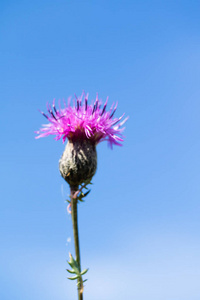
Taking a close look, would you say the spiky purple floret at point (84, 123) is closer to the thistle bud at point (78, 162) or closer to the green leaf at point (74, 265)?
the thistle bud at point (78, 162)

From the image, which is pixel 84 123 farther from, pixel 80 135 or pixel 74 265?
pixel 74 265

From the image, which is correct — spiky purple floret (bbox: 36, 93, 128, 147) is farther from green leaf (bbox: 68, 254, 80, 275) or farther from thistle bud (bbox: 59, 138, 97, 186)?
green leaf (bbox: 68, 254, 80, 275)

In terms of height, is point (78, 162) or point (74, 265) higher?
point (78, 162)

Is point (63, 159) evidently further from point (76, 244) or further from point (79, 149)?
point (76, 244)

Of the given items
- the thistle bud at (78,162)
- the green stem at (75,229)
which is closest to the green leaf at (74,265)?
the green stem at (75,229)

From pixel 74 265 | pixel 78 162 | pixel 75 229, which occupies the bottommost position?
pixel 74 265

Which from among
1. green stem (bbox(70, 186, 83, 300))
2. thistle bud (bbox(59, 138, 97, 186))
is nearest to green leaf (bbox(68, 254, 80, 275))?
green stem (bbox(70, 186, 83, 300))

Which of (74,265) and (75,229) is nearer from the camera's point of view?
(74,265)

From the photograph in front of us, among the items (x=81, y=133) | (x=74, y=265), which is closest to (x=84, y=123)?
(x=81, y=133)

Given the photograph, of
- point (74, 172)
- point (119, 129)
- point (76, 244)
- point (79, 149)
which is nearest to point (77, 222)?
point (76, 244)
